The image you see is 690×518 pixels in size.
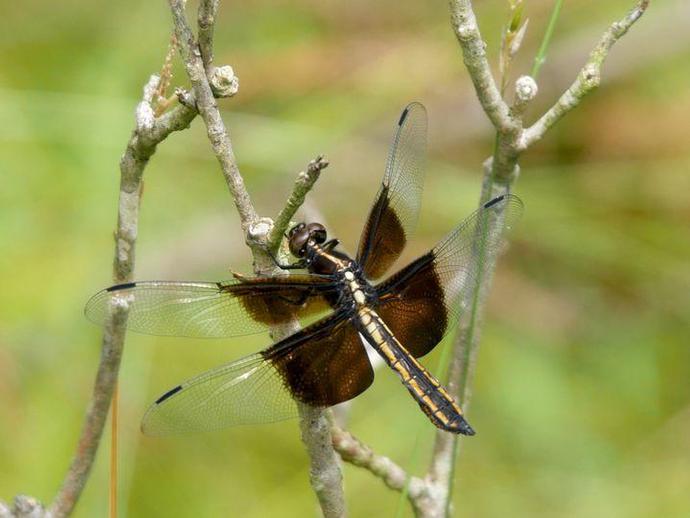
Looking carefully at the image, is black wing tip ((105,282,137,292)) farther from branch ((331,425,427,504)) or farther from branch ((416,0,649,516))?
branch ((416,0,649,516))

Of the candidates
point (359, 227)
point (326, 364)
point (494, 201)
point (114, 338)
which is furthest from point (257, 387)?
point (359, 227)

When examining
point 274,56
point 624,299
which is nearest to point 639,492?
point 624,299

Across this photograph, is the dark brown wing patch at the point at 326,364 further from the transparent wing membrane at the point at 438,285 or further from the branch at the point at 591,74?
the branch at the point at 591,74

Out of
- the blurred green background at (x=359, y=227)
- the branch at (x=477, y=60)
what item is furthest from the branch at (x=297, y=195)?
the blurred green background at (x=359, y=227)

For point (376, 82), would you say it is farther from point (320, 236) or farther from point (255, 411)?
point (255, 411)

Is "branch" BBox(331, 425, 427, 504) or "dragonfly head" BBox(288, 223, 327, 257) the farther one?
"dragonfly head" BBox(288, 223, 327, 257)

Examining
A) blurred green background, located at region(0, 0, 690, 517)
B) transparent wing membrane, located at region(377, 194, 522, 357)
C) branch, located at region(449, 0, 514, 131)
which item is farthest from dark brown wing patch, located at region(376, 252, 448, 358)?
blurred green background, located at region(0, 0, 690, 517)
